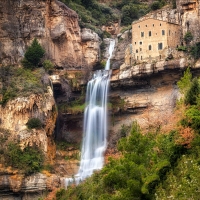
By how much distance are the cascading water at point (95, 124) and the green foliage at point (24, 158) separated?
19.0 ft

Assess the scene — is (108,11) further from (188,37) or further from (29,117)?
(29,117)

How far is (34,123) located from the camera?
2153 inches

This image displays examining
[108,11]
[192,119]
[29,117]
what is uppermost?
[108,11]

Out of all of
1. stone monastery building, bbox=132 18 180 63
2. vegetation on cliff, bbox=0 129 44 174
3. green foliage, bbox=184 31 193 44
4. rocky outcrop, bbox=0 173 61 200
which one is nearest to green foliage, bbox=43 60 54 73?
stone monastery building, bbox=132 18 180 63

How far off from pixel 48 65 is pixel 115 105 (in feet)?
31.5

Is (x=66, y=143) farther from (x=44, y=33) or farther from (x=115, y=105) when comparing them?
(x=44, y=33)

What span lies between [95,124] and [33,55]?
36.7ft

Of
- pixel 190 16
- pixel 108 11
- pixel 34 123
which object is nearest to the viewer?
pixel 34 123

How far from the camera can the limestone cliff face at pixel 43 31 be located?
6256 centimetres

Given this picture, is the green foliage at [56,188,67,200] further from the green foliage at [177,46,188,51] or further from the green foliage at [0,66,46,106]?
the green foliage at [177,46,188,51]

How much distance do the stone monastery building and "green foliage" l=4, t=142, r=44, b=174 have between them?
682 inches

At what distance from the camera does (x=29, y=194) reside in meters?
51.4

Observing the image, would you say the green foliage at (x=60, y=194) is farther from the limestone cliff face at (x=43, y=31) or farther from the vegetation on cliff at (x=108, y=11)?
the vegetation on cliff at (x=108, y=11)

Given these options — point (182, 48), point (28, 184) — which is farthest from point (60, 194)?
point (182, 48)
